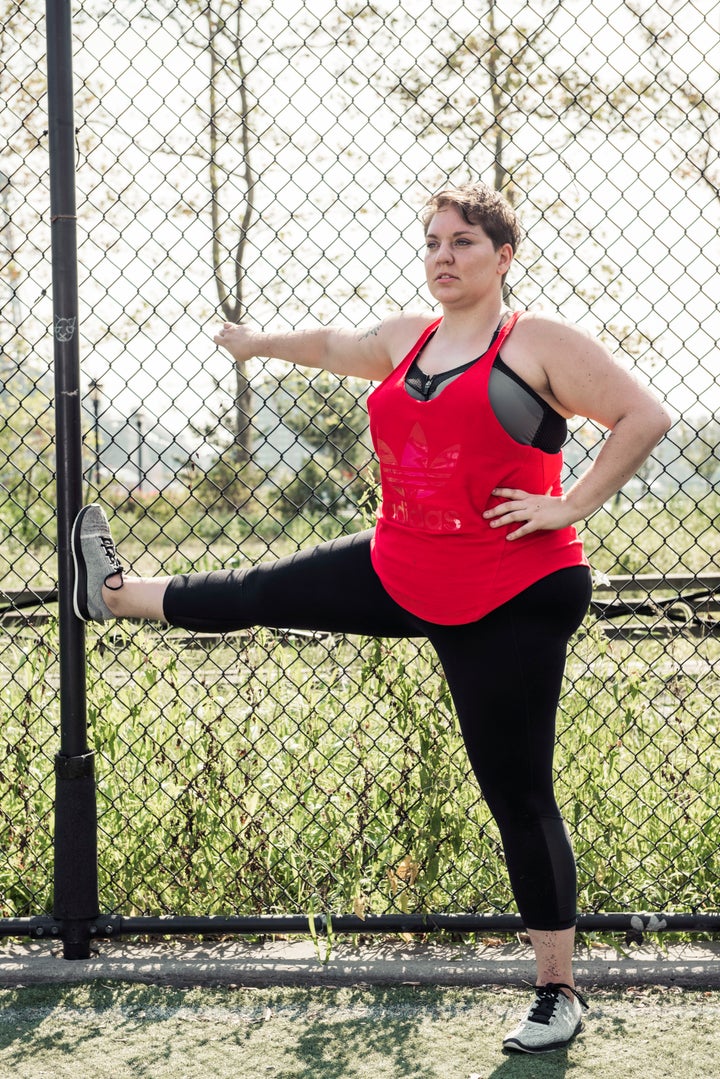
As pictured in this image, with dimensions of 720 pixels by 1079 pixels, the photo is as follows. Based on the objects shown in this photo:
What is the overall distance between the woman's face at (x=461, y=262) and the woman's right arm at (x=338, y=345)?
23cm

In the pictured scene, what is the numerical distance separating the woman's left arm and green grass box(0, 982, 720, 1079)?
131cm

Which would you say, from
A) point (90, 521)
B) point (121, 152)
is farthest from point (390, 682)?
point (121, 152)

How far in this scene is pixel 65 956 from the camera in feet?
10.1

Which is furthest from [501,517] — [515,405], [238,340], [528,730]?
[238,340]

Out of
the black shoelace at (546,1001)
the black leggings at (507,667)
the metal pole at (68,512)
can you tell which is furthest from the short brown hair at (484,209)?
the black shoelace at (546,1001)

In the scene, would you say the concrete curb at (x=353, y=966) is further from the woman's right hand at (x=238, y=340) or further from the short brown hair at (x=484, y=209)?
the short brown hair at (x=484, y=209)

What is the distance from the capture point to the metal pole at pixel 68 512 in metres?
2.96

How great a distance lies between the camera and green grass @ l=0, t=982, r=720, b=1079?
2.53 m

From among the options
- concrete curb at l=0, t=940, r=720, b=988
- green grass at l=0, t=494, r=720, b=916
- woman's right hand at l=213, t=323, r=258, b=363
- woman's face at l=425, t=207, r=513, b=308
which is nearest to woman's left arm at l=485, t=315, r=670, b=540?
woman's face at l=425, t=207, r=513, b=308

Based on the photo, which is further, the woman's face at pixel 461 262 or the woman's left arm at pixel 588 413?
the woman's face at pixel 461 262

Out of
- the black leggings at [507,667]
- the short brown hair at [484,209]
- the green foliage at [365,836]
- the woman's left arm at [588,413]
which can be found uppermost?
the short brown hair at [484,209]

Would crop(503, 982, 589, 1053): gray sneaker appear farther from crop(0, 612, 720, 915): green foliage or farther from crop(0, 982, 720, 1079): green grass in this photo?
crop(0, 612, 720, 915): green foliage

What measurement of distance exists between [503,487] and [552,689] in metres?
0.51

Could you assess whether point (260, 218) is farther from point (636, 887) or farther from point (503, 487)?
point (636, 887)
